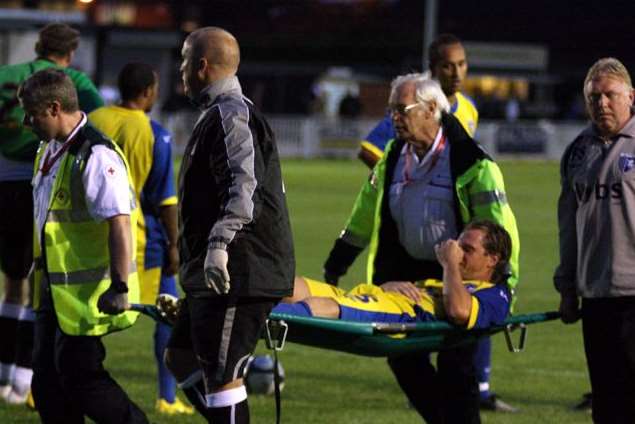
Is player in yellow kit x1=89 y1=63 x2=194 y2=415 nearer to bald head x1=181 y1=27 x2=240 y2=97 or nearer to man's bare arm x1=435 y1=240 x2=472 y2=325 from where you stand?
man's bare arm x1=435 y1=240 x2=472 y2=325

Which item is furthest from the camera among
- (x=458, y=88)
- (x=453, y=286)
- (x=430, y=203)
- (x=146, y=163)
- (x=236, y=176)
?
(x=458, y=88)

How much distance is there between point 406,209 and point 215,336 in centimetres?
169

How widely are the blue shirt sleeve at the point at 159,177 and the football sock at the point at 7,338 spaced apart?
1.42 m

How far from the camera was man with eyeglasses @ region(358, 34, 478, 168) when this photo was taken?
991cm

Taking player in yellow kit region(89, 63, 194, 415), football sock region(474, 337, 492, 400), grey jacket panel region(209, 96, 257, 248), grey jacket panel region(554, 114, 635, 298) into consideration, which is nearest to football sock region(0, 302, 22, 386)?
player in yellow kit region(89, 63, 194, 415)

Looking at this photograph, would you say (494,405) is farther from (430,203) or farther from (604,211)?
(604,211)

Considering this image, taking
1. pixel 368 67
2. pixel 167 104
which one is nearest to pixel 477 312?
pixel 167 104

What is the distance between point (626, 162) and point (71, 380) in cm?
275

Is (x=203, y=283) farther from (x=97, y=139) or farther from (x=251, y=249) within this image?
(x=97, y=139)

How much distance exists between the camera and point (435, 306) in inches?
301

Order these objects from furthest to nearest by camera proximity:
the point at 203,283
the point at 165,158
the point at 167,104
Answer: the point at 167,104
the point at 165,158
the point at 203,283

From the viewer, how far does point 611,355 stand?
7.18 m

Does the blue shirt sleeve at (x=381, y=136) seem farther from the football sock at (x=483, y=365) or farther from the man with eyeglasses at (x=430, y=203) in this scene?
the man with eyeglasses at (x=430, y=203)

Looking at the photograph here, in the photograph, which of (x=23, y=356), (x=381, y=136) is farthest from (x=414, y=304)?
(x=23, y=356)
